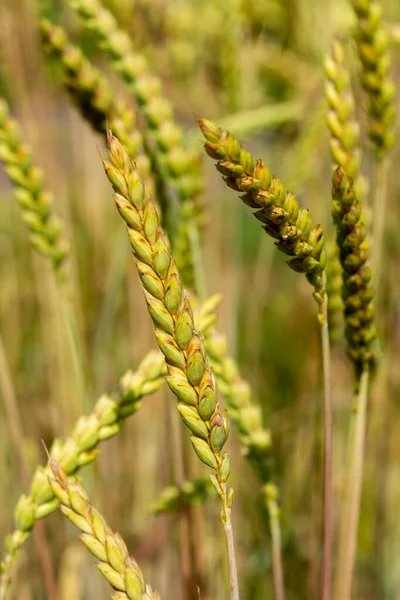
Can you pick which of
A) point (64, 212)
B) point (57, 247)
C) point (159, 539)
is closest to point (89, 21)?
point (57, 247)

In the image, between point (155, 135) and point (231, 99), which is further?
point (231, 99)

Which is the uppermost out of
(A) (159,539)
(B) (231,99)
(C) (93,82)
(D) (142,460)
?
(B) (231,99)

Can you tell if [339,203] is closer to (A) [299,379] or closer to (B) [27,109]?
(B) [27,109]

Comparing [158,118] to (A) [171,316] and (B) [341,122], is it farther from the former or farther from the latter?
(A) [171,316]

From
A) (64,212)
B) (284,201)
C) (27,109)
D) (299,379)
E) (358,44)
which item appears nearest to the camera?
(284,201)

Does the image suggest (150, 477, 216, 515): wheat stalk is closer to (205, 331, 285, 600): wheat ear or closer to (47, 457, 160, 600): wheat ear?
(205, 331, 285, 600): wheat ear

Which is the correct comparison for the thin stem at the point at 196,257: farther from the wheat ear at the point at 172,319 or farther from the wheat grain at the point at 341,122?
the wheat ear at the point at 172,319
